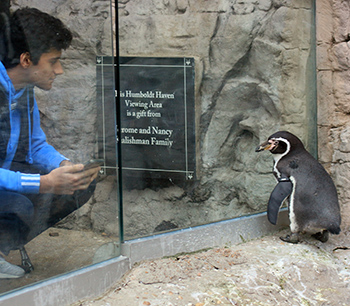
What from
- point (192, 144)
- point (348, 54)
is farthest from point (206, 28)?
point (348, 54)

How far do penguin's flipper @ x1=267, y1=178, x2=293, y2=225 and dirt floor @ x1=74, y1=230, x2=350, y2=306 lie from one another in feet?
0.62

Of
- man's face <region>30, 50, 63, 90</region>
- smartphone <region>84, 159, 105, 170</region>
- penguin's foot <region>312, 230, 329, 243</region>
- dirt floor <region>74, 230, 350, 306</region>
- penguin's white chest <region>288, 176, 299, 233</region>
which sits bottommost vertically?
dirt floor <region>74, 230, 350, 306</region>

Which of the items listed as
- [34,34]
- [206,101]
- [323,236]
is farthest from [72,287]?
[323,236]

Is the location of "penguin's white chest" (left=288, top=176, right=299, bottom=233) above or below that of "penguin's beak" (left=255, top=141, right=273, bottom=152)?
below

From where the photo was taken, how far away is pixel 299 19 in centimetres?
347

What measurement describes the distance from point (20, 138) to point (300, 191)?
174 centimetres

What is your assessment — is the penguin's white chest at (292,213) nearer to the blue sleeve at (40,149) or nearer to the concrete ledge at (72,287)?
the concrete ledge at (72,287)

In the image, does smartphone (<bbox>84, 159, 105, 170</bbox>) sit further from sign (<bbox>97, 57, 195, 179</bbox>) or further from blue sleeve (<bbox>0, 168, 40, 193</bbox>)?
blue sleeve (<bbox>0, 168, 40, 193</bbox>)

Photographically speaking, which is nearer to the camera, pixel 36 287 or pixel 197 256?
pixel 36 287

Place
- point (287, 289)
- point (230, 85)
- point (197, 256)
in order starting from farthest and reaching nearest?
point (230, 85) → point (197, 256) → point (287, 289)

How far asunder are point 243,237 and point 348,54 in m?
1.50

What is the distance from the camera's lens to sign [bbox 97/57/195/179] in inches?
105

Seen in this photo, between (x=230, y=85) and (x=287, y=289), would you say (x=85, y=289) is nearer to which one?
(x=287, y=289)

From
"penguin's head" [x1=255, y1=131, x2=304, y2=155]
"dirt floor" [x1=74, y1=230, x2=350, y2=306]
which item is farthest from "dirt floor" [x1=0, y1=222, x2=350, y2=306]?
"penguin's head" [x1=255, y1=131, x2=304, y2=155]
